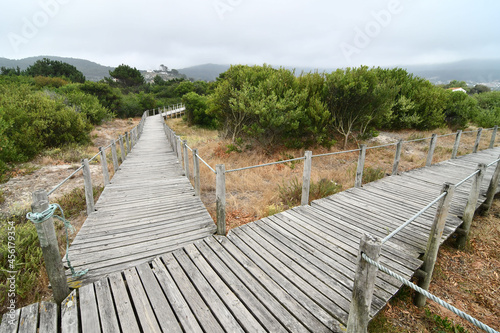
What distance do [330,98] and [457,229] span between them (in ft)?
25.8

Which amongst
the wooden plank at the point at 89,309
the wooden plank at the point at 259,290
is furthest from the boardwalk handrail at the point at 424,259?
the wooden plank at the point at 89,309

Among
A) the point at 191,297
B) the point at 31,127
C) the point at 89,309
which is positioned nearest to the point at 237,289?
the point at 191,297

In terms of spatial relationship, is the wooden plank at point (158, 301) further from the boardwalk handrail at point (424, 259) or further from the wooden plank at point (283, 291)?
the boardwalk handrail at point (424, 259)

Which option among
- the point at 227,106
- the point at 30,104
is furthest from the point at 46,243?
the point at 30,104

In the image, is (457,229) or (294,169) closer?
(457,229)

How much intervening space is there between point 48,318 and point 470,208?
662cm

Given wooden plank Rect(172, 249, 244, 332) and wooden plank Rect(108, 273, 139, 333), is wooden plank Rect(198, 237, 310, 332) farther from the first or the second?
wooden plank Rect(108, 273, 139, 333)

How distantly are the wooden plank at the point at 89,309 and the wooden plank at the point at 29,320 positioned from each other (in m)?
0.36

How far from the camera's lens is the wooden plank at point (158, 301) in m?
2.28

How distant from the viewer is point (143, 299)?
2574mm

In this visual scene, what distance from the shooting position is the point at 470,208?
14.5ft

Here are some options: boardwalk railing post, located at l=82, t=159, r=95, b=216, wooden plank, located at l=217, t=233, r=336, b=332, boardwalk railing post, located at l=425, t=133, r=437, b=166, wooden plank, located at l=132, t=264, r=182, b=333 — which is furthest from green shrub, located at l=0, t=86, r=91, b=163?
boardwalk railing post, located at l=425, t=133, r=437, b=166

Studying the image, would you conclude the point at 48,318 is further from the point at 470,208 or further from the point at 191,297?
the point at 470,208

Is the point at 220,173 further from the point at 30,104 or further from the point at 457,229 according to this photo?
the point at 30,104
